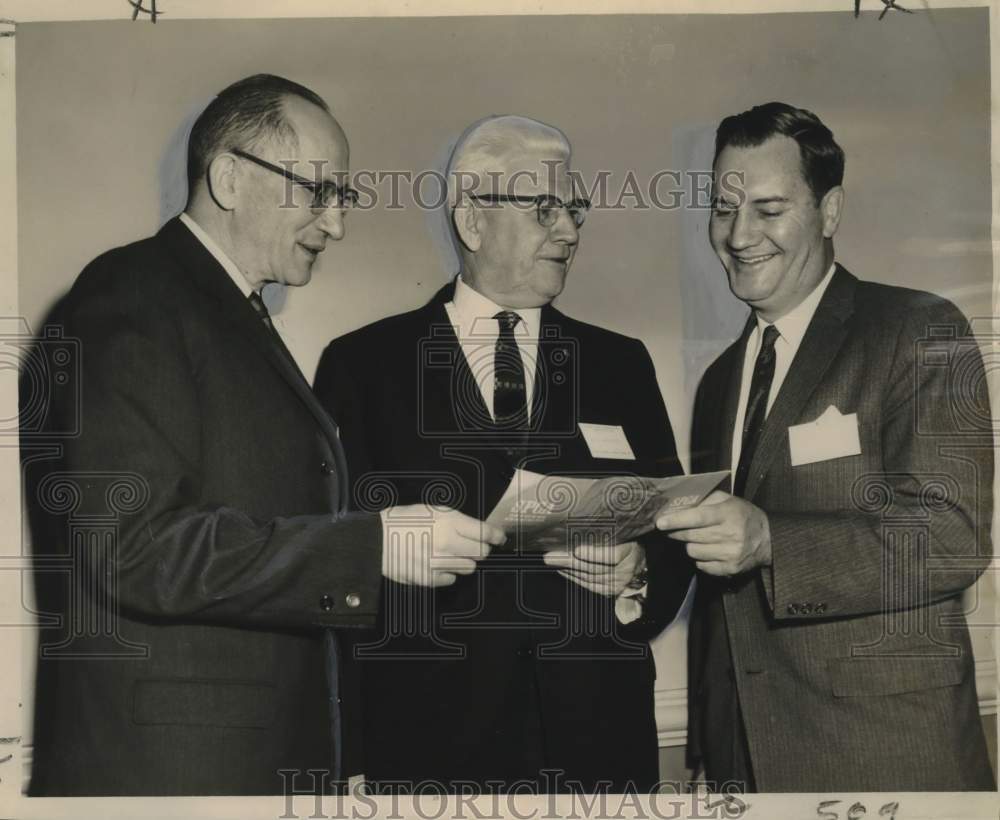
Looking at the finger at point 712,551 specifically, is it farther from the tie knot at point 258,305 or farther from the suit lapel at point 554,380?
the tie knot at point 258,305

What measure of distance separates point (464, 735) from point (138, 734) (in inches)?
27.8

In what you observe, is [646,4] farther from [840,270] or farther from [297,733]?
[297,733]

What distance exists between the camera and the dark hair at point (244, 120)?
2.93m

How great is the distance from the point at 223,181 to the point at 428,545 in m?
0.94

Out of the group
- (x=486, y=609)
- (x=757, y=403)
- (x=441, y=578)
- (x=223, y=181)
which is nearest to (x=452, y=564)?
(x=441, y=578)

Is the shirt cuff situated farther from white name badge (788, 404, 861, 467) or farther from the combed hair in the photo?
the combed hair

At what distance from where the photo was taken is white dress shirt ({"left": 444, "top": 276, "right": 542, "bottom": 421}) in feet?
9.59

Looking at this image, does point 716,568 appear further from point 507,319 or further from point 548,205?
point 548,205

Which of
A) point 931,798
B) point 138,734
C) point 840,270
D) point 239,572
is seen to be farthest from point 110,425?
point 931,798

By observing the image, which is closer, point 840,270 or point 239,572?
point 239,572

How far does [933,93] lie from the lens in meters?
3.04

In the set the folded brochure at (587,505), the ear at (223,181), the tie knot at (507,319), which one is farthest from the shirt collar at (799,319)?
the ear at (223,181)

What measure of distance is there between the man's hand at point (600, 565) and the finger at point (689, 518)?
0.41 ft

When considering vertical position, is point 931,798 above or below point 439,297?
below
